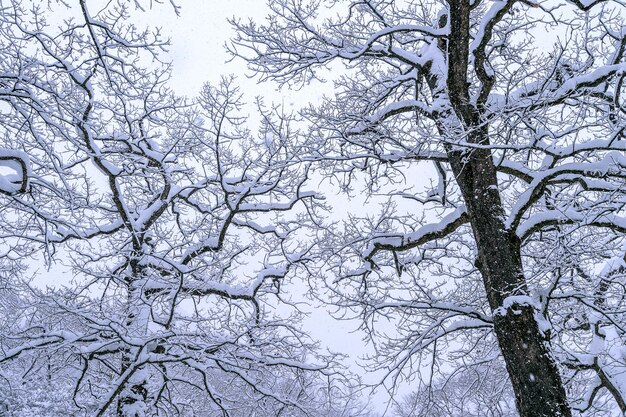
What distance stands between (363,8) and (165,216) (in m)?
5.98

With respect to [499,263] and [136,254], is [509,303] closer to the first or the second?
[499,263]

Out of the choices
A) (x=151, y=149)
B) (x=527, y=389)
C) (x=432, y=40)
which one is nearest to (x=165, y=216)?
(x=151, y=149)

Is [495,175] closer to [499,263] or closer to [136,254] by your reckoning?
[499,263]

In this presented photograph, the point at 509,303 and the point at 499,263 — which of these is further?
the point at 499,263

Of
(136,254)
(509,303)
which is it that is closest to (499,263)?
(509,303)

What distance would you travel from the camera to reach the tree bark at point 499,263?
174 inches

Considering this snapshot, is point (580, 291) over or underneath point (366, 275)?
underneath

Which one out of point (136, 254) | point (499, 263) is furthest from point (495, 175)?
point (136, 254)

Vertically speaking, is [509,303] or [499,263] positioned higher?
[499,263]

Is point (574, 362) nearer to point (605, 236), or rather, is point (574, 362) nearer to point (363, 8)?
point (605, 236)

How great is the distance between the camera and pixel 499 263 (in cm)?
498

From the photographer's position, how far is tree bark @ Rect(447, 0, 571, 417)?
4.41 m

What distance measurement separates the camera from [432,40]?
6723mm

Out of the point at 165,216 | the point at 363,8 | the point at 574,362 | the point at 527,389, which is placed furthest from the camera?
the point at 165,216
